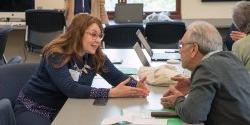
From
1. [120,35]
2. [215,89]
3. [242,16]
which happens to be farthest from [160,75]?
[120,35]

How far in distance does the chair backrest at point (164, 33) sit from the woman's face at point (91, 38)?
2827 millimetres

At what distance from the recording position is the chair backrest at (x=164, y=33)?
532 centimetres

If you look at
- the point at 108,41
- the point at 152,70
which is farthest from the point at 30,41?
the point at 152,70

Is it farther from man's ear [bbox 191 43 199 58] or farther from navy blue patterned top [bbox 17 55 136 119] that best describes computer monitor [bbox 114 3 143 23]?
man's ear [bbox 191 43 199 58]

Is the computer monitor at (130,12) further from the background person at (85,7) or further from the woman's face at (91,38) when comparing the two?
the woman's face at (91,38)

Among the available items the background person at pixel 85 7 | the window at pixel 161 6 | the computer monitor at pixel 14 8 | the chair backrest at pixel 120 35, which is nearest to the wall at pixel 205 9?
the window at pixel 161 6

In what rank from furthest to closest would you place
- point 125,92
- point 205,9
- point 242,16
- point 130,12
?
point 205,9 < point 130,12 < point 242,16 < point 125,92

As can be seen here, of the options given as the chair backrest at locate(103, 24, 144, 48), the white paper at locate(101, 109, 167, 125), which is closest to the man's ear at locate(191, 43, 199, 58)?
the white paper at locate(101, 109, 167, 125)

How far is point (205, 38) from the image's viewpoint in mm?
1961

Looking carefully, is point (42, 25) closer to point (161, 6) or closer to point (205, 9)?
point (161, 6)

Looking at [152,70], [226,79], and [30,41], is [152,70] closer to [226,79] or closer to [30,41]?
[226,79]

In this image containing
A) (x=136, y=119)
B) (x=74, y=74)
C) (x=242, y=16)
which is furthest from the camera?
(x=242, y=16)

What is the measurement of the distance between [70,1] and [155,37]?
154 cm

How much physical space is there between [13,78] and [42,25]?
3410mm
